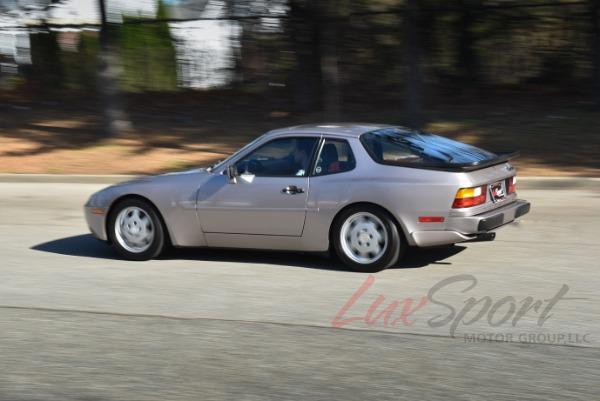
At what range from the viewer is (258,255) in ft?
28.2

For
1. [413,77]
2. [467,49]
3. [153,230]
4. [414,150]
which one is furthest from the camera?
[467,49]

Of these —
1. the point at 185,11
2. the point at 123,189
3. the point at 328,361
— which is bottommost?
the point at 328,361

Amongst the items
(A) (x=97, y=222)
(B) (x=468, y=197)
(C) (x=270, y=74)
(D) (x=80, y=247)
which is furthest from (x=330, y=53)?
(B) (x=468, y=197)

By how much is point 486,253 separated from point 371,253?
1.39m

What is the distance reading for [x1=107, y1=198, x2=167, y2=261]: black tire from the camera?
836 cm

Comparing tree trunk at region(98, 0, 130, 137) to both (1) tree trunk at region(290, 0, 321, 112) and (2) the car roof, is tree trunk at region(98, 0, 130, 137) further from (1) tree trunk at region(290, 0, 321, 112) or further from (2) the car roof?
(2) the car roof

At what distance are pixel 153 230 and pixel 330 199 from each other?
188cm

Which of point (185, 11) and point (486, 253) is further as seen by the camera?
point (185, 11)

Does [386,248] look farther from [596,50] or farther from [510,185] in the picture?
[596,50]

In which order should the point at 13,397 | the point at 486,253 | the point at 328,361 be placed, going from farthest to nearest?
the point at 486,253 < the point at 328,361 < the point at 13,397

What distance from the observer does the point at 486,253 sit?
8.30 metres

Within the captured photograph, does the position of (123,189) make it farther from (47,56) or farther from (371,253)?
(47,56)

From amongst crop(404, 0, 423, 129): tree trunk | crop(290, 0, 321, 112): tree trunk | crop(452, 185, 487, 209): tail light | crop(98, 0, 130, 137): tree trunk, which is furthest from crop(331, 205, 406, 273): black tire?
crop(290, 0, 321, 112): tree trunk

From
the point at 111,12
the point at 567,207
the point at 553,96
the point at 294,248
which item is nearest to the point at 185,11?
the point at 111,12
